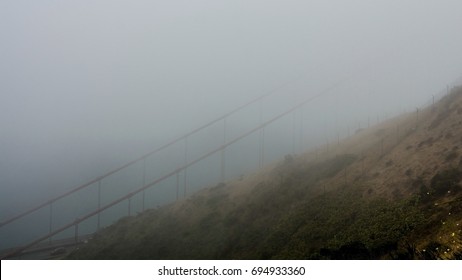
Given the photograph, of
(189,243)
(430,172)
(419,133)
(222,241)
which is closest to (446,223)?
(430,172)

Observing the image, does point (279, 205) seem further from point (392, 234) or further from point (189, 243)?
point (392, 234)

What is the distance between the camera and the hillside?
21.2m

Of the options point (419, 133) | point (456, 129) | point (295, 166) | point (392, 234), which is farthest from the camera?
point (295, 166)

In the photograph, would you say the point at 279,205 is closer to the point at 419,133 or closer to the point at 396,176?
the point at 396,176

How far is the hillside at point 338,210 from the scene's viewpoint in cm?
2120

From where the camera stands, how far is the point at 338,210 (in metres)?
29.9

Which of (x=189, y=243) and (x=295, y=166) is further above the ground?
(x=295, y=166)

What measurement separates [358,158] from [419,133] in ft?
24.8

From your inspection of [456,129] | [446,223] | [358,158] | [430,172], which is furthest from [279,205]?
[446,223]

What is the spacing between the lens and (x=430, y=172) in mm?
27812
